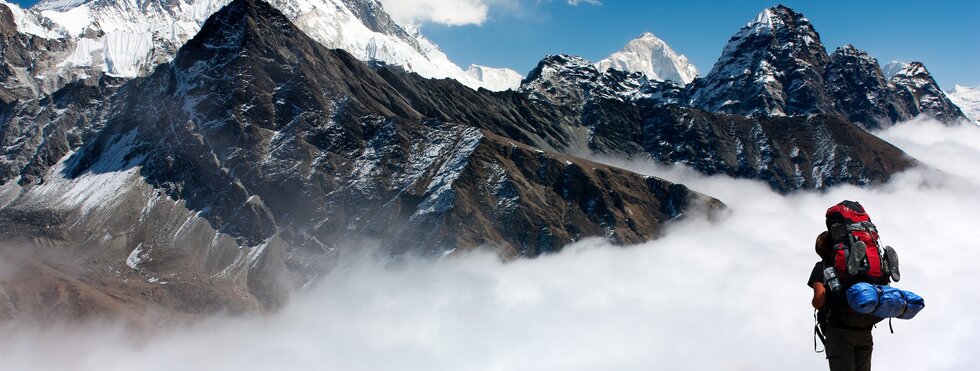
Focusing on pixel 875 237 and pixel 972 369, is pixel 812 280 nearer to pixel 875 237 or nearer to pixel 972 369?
pixel 875 237

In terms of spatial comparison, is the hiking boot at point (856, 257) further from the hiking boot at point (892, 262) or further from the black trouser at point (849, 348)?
the black trouser at point (849, 348)

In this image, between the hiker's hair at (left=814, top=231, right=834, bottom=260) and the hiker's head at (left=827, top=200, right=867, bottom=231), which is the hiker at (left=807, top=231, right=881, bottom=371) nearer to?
the hiker's hair at (left=814, top=231, right=834, bottom=260)

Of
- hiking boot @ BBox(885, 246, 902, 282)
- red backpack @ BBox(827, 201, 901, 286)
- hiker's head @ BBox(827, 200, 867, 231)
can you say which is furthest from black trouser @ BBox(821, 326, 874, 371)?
hiker's head @ BBox(827, 200, 867, 231)

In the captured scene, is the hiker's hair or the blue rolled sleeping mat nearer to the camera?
the blue rolled sleeping mat

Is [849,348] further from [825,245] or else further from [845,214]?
[845,214]

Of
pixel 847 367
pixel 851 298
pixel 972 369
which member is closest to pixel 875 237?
pixel 851 298

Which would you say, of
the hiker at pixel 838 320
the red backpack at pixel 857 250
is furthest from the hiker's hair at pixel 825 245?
the red backpack at pixel 857 250

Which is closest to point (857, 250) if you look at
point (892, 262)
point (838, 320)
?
point (892, 262)
